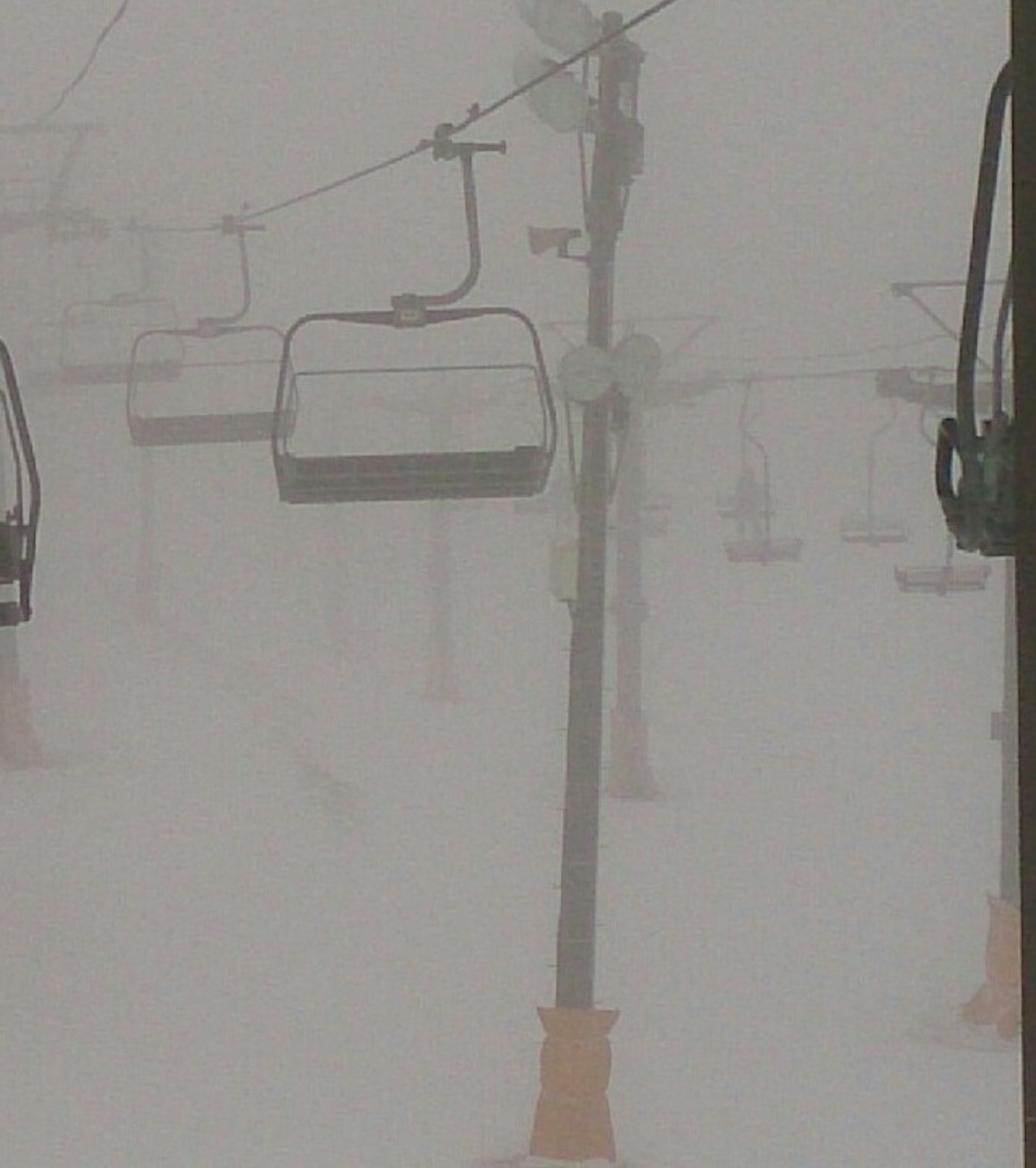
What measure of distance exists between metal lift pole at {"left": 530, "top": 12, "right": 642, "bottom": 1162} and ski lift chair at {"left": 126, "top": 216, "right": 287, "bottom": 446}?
37cm

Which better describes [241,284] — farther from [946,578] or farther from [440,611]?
[946,578]

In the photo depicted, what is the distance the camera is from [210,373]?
103 inches

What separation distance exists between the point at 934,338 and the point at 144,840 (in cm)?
120

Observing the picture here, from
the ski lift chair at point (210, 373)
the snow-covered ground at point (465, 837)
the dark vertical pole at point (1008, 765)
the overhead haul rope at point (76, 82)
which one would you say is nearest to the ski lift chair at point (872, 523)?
the snow-covered ground at point (465, 837)

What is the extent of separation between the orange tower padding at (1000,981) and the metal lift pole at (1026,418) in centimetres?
188

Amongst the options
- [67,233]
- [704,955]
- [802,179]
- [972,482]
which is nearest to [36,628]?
[67,233]

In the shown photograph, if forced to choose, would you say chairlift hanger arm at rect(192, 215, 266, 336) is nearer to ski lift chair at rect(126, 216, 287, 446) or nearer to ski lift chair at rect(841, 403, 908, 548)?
ski lift chair at rect(126, 216, 287, 446)

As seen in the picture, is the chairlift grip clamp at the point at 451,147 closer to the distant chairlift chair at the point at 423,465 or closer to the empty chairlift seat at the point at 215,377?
the distant chairlift chair at the point at 423,465

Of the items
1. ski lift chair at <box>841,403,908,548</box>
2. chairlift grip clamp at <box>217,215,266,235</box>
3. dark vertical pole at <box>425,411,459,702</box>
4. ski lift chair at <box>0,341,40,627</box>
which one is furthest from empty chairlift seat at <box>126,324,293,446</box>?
ski lift chair at <box>0,341,40,627</box>

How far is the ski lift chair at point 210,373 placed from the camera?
5.58ft

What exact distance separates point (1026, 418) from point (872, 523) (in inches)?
69.1

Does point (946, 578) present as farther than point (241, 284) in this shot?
No

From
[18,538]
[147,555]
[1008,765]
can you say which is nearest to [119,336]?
[147,555]

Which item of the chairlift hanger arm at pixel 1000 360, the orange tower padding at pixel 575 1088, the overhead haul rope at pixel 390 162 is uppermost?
the overhead haul rope at pixel 390 162
